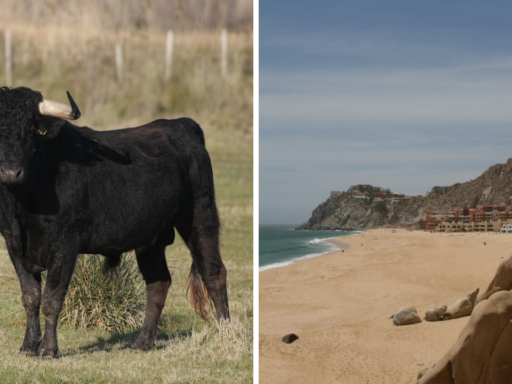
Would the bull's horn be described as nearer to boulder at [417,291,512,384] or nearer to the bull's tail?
the bull's tail

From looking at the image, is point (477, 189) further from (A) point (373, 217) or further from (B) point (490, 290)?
(B) point (490, 290)

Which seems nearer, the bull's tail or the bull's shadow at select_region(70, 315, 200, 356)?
the bull's shadow at select_region(70, 315, 200, 356)

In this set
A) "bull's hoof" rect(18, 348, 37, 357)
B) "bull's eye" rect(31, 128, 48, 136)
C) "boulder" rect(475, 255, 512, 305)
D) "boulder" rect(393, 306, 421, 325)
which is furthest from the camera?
"boulder" rect(393, 306, 421, 325)

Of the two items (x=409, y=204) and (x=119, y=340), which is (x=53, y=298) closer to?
(x=119, y=340)

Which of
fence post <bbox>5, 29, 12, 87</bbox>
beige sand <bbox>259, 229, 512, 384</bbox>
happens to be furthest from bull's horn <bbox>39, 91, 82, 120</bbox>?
fence post <bbox>5, 29, 12, 87</bbox>

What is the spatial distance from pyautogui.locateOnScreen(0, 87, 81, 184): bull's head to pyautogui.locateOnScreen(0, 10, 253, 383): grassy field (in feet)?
5.09

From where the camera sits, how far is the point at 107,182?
588cm

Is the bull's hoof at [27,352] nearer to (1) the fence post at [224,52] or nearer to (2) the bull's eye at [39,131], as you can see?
(2) the bull's eye at [39,131]

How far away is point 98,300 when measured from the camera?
732 centimetres

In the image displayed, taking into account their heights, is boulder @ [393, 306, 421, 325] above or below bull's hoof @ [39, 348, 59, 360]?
below

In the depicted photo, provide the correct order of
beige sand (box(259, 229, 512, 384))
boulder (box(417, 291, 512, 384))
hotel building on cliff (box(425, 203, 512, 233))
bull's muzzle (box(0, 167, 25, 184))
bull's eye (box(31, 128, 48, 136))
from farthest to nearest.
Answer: hotel building on cliff (box(425, 203, 512, 233)), beige sand (box(259, 229, 512, 384)), boulder (box(417, 291, 512, 384)), bull's eye (box(31, 128, 48, 136)), bull's muzzle (box(0, 167, 25, 184))

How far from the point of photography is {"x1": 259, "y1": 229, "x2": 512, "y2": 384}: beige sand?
57.3 feet

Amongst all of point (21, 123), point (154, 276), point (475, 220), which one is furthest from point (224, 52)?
point (475, 220)

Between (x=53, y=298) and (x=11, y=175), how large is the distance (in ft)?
3.85
